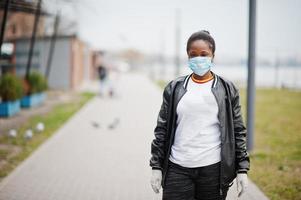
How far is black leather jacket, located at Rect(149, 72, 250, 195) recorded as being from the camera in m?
3.54

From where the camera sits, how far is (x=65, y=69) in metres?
28.2

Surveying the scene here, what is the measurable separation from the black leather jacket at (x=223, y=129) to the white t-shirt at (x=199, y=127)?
0.16 feet

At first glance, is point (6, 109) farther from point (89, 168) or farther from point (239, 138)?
point (239, 138)

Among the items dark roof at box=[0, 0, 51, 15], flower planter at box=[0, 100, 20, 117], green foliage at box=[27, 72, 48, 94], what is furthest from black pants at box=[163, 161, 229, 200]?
green foliage at box=[27, 72, 48, 94]

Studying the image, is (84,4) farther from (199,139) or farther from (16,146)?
(199,139)

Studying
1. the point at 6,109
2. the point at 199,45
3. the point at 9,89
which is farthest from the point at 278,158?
the point at 9,89

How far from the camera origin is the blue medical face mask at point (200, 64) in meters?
3.53

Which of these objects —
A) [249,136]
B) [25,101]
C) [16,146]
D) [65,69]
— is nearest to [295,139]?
[249,136]

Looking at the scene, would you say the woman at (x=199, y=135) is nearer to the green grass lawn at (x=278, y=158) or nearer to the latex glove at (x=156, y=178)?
the latex glove at (x=156, y=178)

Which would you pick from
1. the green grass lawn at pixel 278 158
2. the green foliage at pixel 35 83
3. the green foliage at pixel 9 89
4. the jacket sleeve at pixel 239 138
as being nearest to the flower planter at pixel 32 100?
the green foliage at pixel 35 83

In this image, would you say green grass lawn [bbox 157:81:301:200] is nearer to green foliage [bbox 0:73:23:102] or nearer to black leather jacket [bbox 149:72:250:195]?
black leather jacket [bbox 149:72:250:195]

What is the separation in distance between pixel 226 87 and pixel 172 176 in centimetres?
81

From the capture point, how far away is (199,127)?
3.52 meters

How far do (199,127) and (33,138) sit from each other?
801 cm
